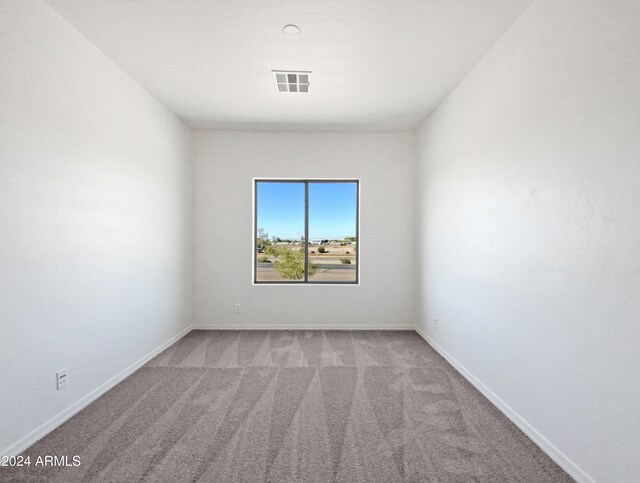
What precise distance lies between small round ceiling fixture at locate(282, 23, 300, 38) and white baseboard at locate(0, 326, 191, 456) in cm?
320

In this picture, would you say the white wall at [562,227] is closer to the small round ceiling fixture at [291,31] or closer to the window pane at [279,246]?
the small round ceiling fixture at [291,31]

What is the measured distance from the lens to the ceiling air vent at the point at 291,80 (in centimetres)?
298

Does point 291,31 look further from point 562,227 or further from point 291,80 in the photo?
point 562,227

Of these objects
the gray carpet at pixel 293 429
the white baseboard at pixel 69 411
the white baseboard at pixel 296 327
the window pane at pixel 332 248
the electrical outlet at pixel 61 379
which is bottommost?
the gray carpet at pixel 293 429

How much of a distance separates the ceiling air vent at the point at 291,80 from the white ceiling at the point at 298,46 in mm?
76

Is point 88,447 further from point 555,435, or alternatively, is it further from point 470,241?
point 470,241

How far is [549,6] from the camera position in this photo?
1.94 m

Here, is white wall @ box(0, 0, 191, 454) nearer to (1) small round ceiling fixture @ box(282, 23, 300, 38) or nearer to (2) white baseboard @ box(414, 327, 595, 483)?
(1) small round ceiling fixture @ box(282, 23, 300, 38)

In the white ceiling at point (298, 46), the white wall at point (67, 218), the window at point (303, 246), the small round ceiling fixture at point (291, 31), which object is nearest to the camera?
the white wall at point (67, 218)

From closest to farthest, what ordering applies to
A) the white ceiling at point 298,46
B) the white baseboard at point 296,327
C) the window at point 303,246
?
the white ceiling at point 298,46
the white baseboard at point 296,327
the window at point 303,246

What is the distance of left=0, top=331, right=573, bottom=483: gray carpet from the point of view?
1.75m

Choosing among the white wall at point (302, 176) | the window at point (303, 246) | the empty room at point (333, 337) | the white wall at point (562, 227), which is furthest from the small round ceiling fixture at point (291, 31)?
the window at point (303, 246)

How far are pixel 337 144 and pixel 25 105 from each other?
3384 mm

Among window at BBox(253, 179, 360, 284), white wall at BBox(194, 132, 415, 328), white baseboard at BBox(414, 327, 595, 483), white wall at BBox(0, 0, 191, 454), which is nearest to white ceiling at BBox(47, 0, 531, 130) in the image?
white wall at BBox(0, 0, 191, 454)
